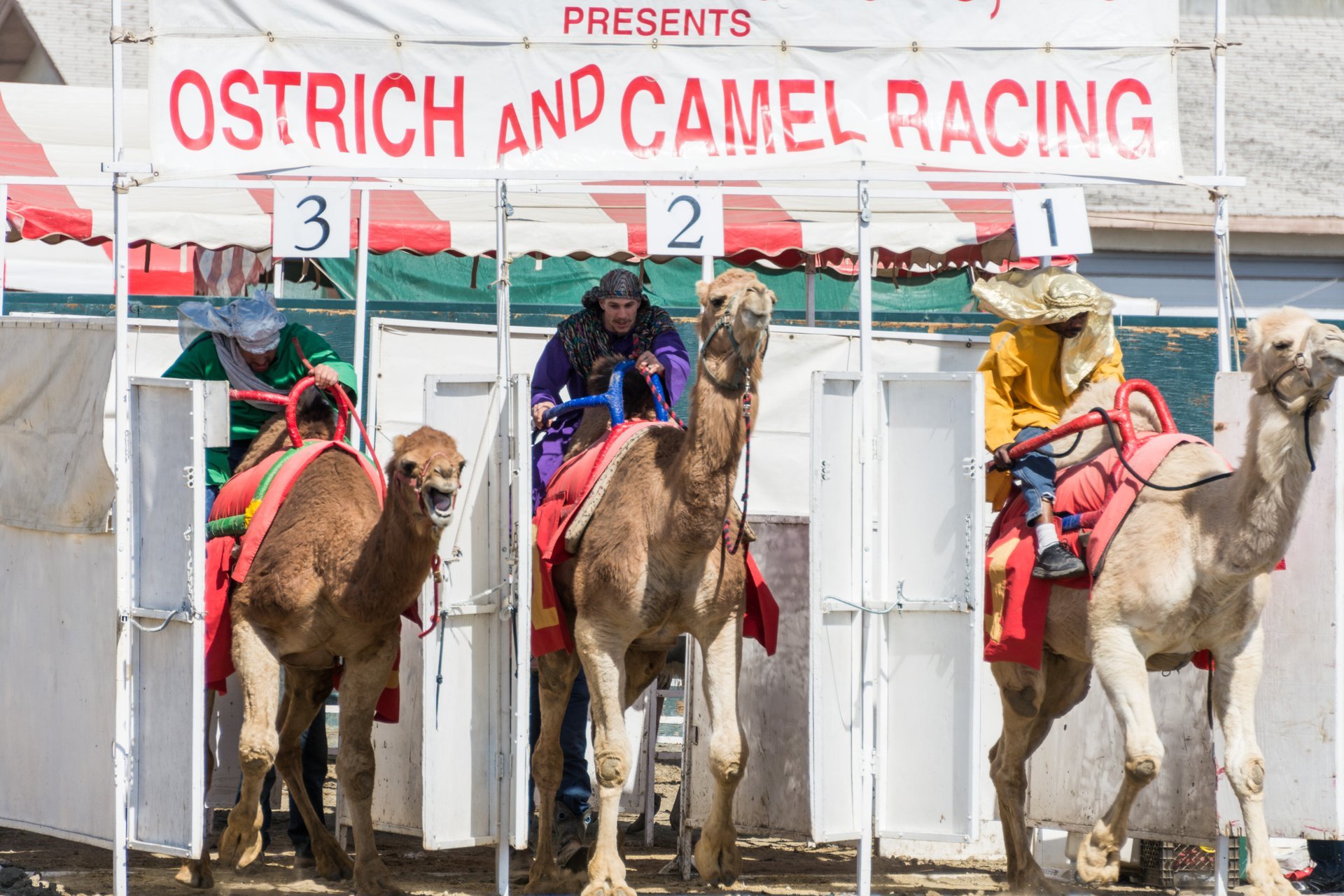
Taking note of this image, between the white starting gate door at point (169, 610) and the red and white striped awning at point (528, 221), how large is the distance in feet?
16.7

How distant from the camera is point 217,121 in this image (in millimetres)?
6762

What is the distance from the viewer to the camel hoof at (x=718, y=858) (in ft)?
23.1

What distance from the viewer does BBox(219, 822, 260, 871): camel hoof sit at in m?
7.12

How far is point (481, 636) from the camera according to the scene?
6.94 m

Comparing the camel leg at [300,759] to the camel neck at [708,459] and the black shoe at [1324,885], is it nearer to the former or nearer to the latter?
the camel neck at [708,459]

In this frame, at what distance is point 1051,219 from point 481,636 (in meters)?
2.74

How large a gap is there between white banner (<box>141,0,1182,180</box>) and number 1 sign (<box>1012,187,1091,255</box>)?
0.22 m

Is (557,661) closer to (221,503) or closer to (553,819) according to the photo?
(553,819)

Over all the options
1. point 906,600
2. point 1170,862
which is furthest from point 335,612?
point 1170,862

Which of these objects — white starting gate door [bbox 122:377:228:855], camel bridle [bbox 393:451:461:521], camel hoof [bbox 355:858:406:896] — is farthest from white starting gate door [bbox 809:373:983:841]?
white starting gate door [bbox 122:377:228:855]

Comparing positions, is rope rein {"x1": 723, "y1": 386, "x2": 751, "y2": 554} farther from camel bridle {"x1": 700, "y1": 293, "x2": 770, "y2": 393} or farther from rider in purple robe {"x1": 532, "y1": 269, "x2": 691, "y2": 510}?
rider in purple robe {"x1": 532, "y1": 269, "x2": 691, "y2": 510}

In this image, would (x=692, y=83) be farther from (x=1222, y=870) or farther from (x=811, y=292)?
(x=811, y=292)

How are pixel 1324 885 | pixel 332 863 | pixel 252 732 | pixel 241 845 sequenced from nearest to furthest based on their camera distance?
pixel 252 732, pixel 241 845, pixel 1324 885, pixel 332 863

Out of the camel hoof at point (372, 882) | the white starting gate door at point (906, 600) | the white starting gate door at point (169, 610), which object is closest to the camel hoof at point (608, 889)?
the white starting gate door at point (906, 600)
